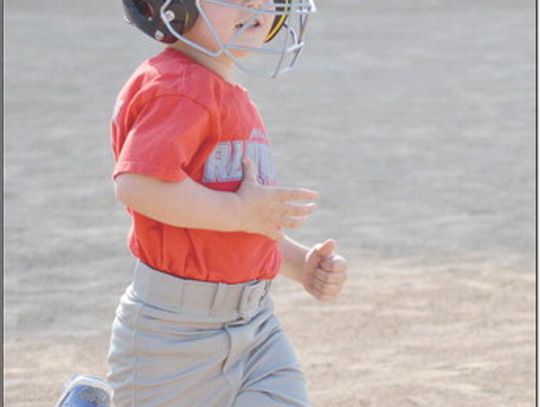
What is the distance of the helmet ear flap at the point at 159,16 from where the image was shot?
3.11m

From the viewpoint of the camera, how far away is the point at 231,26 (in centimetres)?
319

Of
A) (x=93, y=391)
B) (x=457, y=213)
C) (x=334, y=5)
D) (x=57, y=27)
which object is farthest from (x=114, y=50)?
(x=93, y=391)

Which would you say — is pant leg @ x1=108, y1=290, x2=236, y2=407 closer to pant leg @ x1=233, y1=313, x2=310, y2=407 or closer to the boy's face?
pant leg @ x1=233, y1=313, x2=310, y2=407

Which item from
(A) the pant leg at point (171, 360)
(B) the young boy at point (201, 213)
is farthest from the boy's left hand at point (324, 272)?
(A) the pant leg at point (171, 360)

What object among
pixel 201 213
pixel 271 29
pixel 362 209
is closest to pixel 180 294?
pixel 201 213

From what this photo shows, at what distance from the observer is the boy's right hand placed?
3034mm

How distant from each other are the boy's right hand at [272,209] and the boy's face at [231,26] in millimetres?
348

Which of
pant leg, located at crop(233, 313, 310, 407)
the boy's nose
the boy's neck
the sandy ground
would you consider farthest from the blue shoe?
the sandy ground

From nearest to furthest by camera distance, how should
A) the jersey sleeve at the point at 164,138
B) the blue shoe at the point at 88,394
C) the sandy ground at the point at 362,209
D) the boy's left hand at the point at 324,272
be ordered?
the jersey sleeve at the point at 164,138
the boy's left hand at the point at 324,272
the blue shoe at the point at 88,394
the sandy ground at the point at 362,209

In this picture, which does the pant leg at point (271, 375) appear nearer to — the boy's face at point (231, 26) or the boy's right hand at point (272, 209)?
the boy's right hand at point (272, 209)

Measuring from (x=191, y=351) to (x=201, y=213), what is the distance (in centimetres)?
36

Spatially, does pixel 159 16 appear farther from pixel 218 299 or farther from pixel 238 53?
pixel 218 299

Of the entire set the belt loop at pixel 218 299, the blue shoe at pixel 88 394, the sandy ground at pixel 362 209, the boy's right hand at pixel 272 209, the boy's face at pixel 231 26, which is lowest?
the sandy ground at pixel 362 209

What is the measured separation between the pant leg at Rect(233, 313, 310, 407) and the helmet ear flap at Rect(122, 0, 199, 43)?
705 mm
